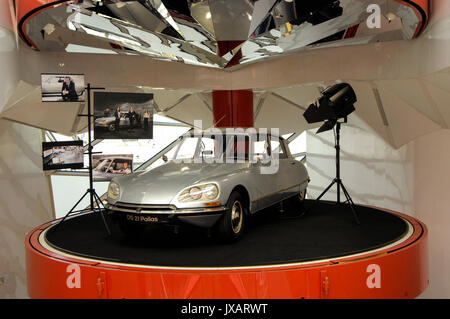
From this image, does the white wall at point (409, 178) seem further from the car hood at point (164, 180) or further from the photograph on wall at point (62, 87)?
the photograph on wall at point (62, 87)

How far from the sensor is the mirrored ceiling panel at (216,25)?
251 inches

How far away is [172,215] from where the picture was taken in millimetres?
4316

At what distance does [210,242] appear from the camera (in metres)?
4.84

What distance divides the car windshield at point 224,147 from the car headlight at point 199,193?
1.06m

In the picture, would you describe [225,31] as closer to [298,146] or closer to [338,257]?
[338,257]

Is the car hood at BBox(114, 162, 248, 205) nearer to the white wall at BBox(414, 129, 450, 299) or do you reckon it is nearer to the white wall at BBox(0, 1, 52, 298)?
the white wall at BBox(414, 129, 450, 299)

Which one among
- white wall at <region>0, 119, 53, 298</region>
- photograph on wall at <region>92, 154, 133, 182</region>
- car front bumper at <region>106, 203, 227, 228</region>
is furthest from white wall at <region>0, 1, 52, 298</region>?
car front bumper at <region>106, 203, 227, 228</region>

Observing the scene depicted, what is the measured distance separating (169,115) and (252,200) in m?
7.94

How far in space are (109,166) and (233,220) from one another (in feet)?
9.72

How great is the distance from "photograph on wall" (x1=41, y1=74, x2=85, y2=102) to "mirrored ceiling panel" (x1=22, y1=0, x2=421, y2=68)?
103cm

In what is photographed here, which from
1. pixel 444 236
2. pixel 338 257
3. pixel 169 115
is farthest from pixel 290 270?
pixel 169 115

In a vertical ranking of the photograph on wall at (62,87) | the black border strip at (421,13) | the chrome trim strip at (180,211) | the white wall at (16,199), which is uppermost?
the black border strip at (421,13)

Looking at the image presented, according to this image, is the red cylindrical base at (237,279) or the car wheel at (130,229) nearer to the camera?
the red cylindrical base at (237,279)

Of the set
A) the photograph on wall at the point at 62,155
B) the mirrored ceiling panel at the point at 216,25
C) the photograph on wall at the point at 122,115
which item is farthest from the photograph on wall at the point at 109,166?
the mirrored ceiling panel at the point at 216,25
